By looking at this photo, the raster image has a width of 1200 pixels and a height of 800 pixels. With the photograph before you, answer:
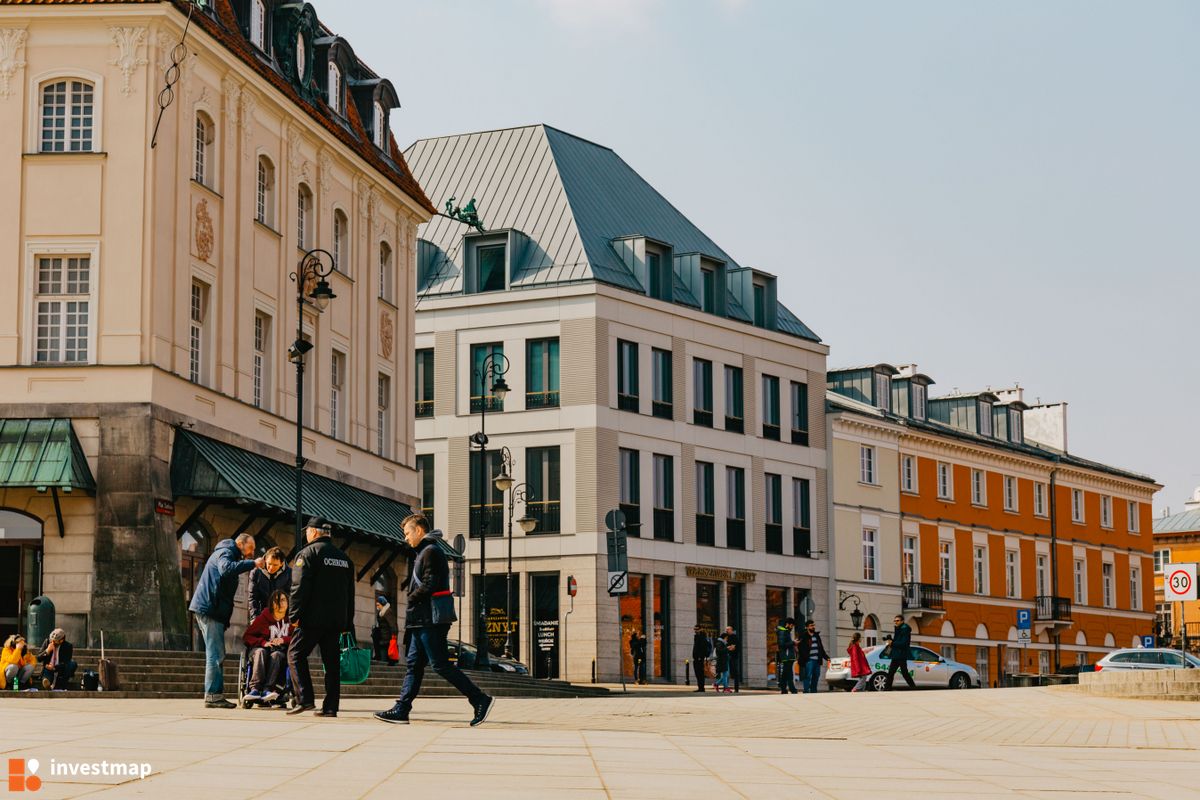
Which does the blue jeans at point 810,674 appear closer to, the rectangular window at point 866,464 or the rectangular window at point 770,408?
the rectangular window at point 770,408

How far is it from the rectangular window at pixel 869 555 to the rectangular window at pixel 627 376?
1418 cm

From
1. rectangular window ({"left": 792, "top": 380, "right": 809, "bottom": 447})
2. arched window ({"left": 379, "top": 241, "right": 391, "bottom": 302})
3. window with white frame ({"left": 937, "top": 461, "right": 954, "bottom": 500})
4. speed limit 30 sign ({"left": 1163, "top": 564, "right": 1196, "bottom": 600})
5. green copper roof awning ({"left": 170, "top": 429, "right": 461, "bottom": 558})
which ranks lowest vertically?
speed limit 30 sign ({"left": 1163, "top": 564, "right": 1196, "bottom": 600})

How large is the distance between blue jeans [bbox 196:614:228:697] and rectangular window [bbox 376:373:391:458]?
24.2 meters

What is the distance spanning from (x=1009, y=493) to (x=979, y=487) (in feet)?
9.00

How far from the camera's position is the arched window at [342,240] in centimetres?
4247

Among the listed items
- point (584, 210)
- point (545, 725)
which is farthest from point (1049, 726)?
point (584, 210)

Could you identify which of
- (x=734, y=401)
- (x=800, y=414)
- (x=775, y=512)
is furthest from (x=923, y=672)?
(x=800, y=414)

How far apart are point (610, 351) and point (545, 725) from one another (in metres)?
39.5

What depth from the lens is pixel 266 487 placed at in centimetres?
3503

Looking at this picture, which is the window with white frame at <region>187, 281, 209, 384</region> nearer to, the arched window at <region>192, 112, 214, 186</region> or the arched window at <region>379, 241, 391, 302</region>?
the arched window at <region>192, 112, 214, 186</region>

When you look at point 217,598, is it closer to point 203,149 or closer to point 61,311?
point 61,311

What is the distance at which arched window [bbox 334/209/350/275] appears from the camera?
4247 centimetres

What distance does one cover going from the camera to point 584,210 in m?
62.1

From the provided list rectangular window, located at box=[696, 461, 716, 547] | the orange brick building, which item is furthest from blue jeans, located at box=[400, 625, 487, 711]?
the orange brick building
